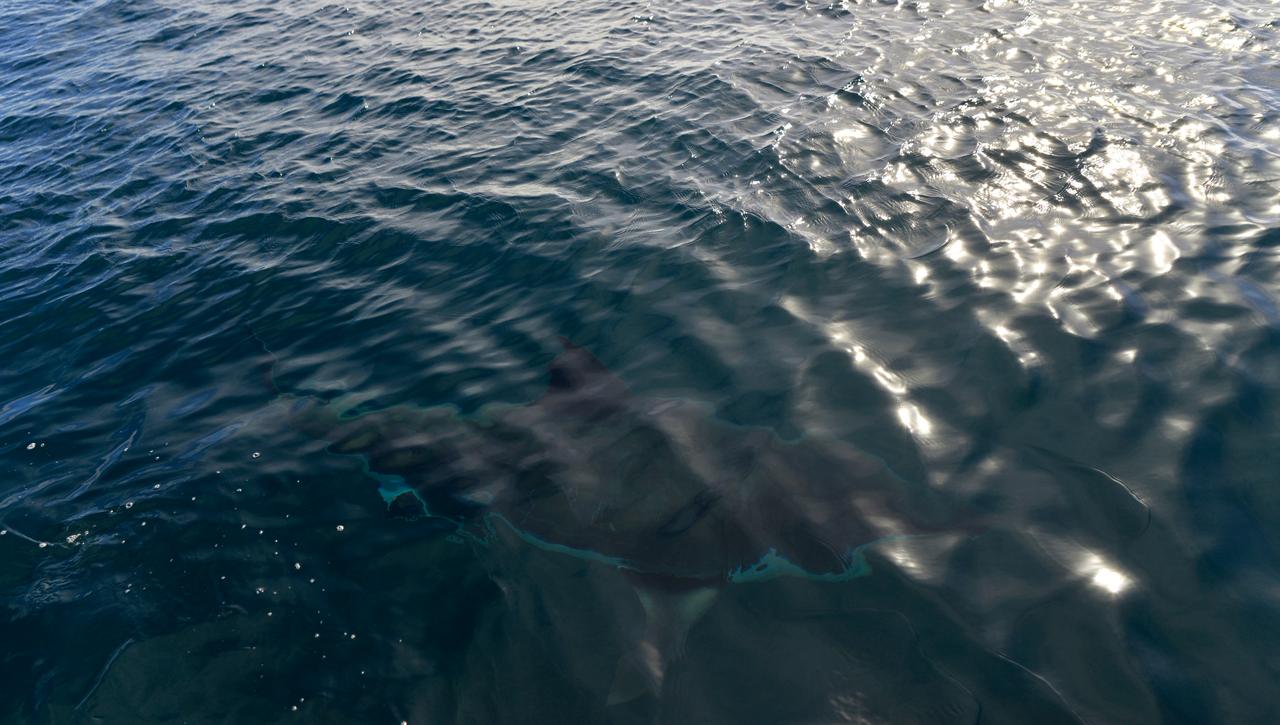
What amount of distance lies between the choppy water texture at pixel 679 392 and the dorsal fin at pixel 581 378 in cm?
25

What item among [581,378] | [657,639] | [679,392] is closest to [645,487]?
[679,392]

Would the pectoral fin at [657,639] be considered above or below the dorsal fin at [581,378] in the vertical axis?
Result: below

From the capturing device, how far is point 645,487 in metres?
6.89

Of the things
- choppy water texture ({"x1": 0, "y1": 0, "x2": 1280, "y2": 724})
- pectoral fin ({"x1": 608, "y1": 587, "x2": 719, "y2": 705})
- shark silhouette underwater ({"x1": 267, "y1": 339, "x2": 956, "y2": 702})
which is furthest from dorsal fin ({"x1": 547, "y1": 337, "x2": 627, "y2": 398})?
pectoral fin ({"x1": 608, "y1": 587, "x2": 719, "y2": 705})

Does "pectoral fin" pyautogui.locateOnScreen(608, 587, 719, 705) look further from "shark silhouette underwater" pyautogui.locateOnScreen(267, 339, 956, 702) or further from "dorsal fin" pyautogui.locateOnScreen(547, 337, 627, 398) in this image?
"dorsal fin" pyautogui.locateOnScreen(547, 337, 627, 398)

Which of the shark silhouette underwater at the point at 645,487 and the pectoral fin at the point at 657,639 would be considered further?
the shark silhouette underwater at the point at 645,487

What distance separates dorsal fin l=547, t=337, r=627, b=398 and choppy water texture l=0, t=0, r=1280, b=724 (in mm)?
254

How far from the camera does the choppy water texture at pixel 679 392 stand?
18.2 feet

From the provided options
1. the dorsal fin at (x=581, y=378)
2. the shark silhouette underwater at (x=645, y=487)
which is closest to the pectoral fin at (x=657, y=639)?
the shark silhouette underwater at (x=645, y=487)

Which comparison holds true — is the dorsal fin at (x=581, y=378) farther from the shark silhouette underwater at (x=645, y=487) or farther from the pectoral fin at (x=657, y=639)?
the pectoral fin at (x=657, y=639)

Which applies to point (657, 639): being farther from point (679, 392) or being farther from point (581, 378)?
point (581, 378)

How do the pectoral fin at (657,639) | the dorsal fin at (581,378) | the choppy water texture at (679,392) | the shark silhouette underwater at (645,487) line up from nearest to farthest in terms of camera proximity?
the pectoral fin at (657,639)
the choppy water texture at (679,392)
the shark silhouette underwater at (645,487)
the dorsal fin at (581,378)

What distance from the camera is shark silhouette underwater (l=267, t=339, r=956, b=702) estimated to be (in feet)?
19.8

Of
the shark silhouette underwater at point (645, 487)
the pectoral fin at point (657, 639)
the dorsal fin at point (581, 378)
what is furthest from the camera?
the dorsal fin at point (581, 378)
